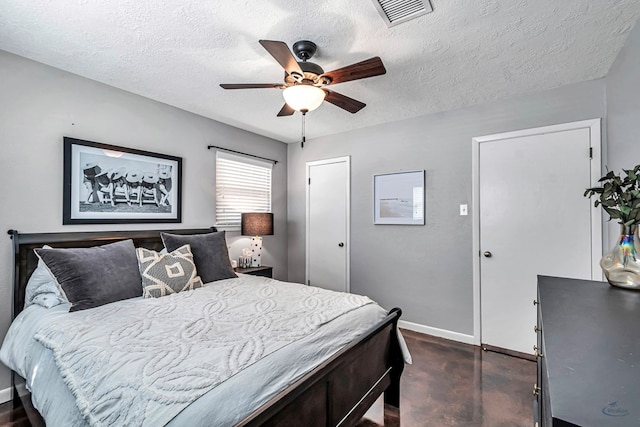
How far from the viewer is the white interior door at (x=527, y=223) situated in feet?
8.58

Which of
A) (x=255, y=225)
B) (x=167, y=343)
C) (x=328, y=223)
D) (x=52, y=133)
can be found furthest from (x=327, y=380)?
(x=328, y=223)

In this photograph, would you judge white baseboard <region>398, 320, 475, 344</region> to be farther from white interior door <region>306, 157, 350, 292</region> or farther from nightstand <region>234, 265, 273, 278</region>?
nightstand <region>234, 265, 273, 278</region>

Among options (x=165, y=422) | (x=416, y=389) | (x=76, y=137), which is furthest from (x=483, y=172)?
(x=76, y=137)

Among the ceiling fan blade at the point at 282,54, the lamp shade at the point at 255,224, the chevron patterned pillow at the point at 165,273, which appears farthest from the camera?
the lamp shade at the point at 255,224

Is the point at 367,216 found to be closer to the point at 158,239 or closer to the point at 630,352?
the point at 158,239

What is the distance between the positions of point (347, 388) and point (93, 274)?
180 cm

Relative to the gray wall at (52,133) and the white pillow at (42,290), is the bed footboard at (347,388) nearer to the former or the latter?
the white pillow at (42,290)

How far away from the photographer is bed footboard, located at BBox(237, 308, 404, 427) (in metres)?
1.12

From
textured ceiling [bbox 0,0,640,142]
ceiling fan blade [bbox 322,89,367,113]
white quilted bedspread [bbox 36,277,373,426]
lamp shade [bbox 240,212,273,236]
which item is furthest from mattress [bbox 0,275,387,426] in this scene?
lamp shade [bbox 240,212,273,236]

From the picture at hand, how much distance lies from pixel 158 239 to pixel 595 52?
3.87 m

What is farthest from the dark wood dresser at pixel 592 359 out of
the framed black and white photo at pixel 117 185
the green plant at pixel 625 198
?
the framed black and white photo at pixel 117 185

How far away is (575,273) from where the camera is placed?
2631 mm

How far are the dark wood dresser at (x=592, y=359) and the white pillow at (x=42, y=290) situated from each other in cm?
257

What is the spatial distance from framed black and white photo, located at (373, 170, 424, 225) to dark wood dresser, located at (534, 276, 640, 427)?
2222 mm
